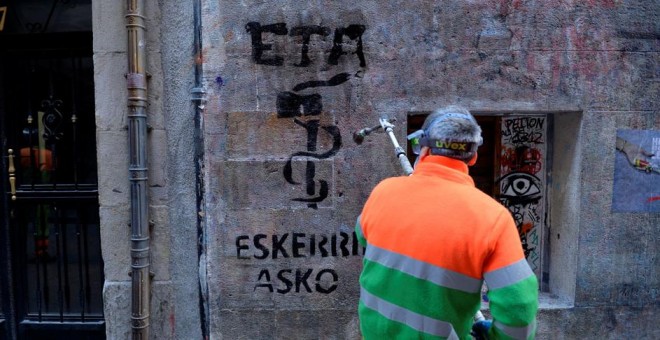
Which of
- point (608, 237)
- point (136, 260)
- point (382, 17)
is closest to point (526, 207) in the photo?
point (608, 237)

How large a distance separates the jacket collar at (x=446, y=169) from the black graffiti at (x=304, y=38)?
6.31 ft

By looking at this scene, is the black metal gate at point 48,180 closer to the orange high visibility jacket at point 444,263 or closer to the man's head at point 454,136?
the orange high visibility jacket at point 444,263

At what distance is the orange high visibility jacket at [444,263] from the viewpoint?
73.5 inches

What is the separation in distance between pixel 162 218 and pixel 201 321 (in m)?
0.96

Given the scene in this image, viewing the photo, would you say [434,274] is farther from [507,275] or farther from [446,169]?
[446,169]

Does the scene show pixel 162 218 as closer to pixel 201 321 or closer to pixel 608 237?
pixel 201 321

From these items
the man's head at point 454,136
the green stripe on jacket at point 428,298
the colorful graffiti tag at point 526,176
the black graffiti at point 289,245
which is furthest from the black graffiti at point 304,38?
the green stripe on jacket at point 428,298

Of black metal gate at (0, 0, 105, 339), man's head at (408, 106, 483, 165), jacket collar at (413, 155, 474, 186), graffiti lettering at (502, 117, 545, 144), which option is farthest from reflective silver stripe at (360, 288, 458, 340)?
black metal gate at (0, 0, 105, 339)

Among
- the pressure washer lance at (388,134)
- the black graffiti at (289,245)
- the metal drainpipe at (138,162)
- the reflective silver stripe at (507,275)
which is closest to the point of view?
the reflective silver stripe at (507,275)

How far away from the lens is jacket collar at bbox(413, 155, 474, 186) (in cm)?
205

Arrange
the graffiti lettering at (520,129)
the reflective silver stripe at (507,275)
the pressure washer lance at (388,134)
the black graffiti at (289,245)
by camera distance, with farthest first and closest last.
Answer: the graffiti lettering at (520,129) → the black graffiti at (289,245) → the pressure washer lance at (388,134) → the reflective silver stripe at (507,275)

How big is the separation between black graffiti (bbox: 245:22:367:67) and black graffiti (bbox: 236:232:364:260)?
1.42m

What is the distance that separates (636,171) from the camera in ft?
13.0

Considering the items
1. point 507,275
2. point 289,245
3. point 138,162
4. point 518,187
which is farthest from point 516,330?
point 138,162
